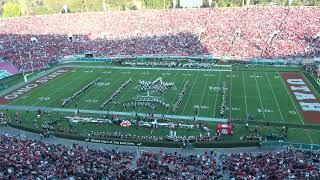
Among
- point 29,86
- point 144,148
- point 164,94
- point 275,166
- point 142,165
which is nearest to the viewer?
point 275,166

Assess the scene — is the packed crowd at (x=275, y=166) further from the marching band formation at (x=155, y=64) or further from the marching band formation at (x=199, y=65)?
the marching band formation at (x=155, y=64)

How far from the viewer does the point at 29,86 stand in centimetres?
4381

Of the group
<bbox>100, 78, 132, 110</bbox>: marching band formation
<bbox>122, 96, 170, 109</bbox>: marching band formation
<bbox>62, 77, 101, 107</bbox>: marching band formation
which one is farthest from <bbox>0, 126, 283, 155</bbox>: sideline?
<bbox>122, 96, 170, 109</bbox>: marching band formation

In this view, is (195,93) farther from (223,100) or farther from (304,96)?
(304,96)

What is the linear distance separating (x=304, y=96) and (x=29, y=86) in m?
29.8

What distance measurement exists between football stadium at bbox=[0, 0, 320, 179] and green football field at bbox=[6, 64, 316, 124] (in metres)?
0.13

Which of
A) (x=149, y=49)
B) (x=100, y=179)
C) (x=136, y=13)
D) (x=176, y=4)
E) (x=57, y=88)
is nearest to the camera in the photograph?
(x=100, y=179)

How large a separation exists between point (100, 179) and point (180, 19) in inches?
2205

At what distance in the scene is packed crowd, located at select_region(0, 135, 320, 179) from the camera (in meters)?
19.2

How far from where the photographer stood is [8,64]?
53031mm

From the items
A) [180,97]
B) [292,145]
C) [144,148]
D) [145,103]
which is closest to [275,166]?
[292,145]

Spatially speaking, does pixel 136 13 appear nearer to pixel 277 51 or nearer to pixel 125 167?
pixel 277 51

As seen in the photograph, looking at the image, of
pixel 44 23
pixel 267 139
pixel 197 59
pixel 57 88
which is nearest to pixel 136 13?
pixel 44 23

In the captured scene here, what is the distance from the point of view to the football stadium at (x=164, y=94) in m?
21.5
